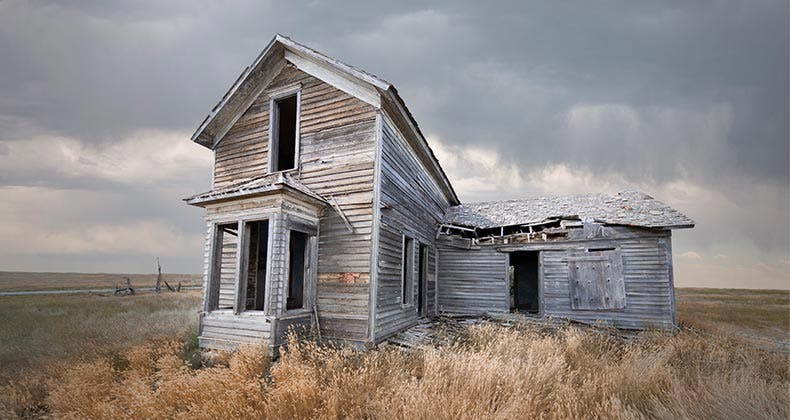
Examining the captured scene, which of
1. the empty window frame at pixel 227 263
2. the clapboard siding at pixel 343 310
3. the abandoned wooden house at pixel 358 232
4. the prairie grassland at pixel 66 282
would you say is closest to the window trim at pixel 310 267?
the abandoned wooden house at pixel 358 232

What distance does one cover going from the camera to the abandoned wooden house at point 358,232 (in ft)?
26.7

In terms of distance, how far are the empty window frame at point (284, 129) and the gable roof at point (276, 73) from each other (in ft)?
2.30

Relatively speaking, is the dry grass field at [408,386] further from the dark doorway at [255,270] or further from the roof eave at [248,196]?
the roof eave at [248,196]

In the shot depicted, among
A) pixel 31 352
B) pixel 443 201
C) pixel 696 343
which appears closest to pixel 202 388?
pixel 31 352

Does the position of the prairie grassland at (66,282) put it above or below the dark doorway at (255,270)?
below

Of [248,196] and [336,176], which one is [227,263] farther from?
[336,176]

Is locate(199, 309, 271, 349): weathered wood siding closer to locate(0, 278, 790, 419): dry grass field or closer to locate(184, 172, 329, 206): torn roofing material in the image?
locate(0, 278, 790, 419): dry grass field

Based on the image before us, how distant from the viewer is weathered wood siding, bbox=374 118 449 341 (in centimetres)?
870

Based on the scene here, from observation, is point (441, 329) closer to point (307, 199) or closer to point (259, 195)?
point (307, 199)

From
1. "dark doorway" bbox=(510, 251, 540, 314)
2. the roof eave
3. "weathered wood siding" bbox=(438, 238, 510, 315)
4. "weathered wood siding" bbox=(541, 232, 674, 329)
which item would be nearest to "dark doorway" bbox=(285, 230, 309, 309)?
the roof eave

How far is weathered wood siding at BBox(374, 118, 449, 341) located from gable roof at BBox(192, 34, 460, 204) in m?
0.62

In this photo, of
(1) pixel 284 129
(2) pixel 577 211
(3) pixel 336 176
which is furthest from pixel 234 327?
(2) pixel 577 211

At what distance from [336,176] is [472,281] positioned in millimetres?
7857

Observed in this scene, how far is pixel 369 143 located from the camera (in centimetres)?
875
